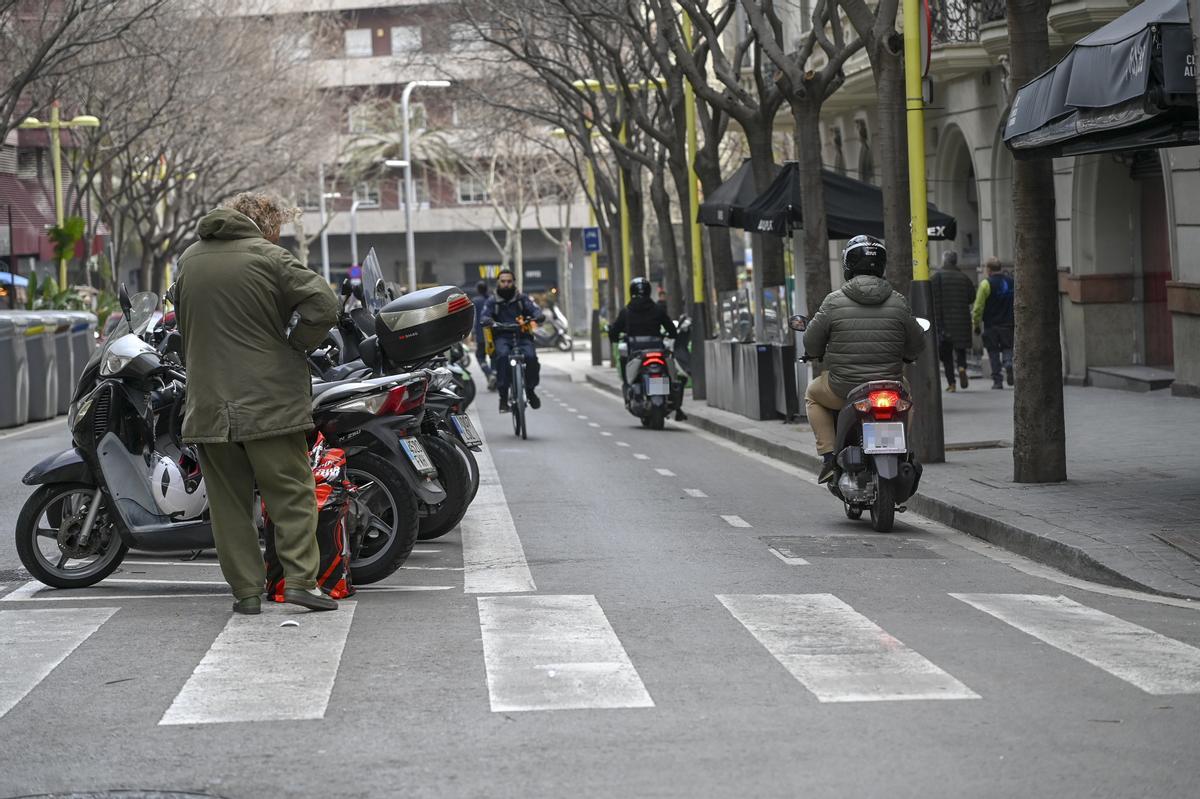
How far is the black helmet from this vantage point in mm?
11773

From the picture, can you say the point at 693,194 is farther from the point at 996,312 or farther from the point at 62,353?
the point at 62,353

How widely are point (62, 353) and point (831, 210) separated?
13.2 meters

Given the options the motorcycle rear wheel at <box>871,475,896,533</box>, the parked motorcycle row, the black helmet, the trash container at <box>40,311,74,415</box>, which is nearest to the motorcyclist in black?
the black helmet

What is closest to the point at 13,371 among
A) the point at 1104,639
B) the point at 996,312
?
the point at 996,312

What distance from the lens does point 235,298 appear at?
8.02 meters

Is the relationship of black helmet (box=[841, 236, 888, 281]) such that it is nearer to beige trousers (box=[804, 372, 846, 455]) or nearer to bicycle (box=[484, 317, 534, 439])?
beige trousers (box=[804, 372, 846, 455])

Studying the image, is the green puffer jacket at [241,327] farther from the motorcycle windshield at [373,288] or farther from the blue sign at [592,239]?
the blue sign at [592,239]

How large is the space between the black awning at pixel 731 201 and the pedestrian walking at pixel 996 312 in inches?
138

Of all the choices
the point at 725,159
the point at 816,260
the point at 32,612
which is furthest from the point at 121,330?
the point at 725,159

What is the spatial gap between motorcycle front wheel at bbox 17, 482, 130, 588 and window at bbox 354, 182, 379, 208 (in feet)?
234

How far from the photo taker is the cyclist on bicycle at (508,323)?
20750mm

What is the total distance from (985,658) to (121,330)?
15.7 feet

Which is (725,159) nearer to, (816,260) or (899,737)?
(816,260)

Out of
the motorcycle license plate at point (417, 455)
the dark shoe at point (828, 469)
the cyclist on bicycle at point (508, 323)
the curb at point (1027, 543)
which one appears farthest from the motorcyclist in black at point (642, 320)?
the motorcycle license plate at point (417, 455)
